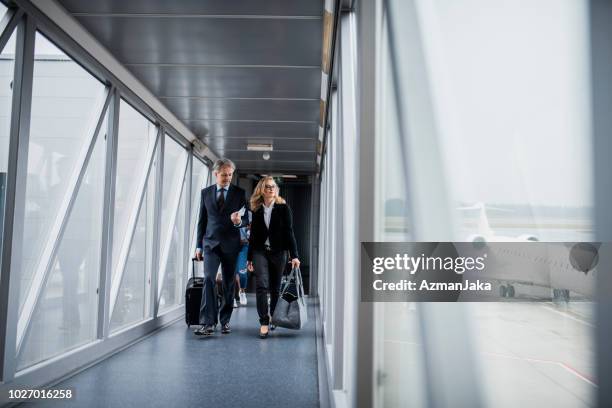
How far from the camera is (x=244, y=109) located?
5.49 metres

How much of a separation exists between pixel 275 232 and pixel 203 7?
2.33 metres

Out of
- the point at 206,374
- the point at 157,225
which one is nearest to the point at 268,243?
the point at 157,225

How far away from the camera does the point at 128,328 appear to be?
459 centimetres

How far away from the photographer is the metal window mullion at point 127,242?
4.47 meters

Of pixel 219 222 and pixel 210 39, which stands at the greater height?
pixel 210 39

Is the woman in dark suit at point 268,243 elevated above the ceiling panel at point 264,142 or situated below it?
below

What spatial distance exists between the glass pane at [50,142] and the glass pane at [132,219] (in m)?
0.76

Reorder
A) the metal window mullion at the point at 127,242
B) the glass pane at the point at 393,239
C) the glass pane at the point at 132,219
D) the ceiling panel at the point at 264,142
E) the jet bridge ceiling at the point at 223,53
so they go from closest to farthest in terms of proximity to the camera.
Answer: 1. the glass pane at the point at 393,239
2. the jet bridge ceiling at the point at 223,53
3. the metal window mullion at the point at 127,242
4. the glass pane at the point at 132,219
5. the ceiling panel at the point at 264,142

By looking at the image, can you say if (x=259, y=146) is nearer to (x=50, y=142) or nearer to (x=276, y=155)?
(x=276, y=155)

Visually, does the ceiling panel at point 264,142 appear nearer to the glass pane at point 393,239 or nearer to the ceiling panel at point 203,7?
the ceiling panel at point 203,7

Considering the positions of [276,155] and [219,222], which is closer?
[219,222]

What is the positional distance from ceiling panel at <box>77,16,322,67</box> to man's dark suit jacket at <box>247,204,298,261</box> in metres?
1.51

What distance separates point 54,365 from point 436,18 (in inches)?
128
